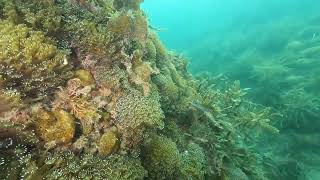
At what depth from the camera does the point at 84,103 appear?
3291 millimetres

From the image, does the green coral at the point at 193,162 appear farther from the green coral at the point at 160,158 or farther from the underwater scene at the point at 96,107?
the green coral at the point at 160,158

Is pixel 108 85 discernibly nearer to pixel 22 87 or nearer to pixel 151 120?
pixel 151 120

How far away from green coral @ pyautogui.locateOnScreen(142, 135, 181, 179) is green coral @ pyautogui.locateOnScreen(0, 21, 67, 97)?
124 cm

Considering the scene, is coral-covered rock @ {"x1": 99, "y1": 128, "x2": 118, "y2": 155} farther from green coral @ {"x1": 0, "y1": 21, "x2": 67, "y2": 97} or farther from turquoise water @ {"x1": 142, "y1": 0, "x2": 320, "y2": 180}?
turquoise water @ {"x1": 142, "y1": 0, "x2": 320, "y2": 180}

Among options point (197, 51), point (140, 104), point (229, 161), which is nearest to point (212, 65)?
point (197, 51)

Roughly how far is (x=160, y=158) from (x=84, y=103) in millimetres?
1055

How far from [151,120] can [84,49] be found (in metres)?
1.06

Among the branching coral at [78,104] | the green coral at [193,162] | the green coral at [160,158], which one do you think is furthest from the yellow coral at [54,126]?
the green coral at [193,162]

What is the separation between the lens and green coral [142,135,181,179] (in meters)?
3.57

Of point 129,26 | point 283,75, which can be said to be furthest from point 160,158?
point 283,75

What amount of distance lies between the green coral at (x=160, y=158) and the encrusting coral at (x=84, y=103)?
1 cm

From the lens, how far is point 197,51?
24203mm

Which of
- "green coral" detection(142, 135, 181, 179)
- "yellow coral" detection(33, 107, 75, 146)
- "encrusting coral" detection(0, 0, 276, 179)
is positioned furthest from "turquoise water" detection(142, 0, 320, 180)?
"yellow coral" detection(33, 107, 75, 146)

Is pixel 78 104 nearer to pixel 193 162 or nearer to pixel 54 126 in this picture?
pixel 54 126
